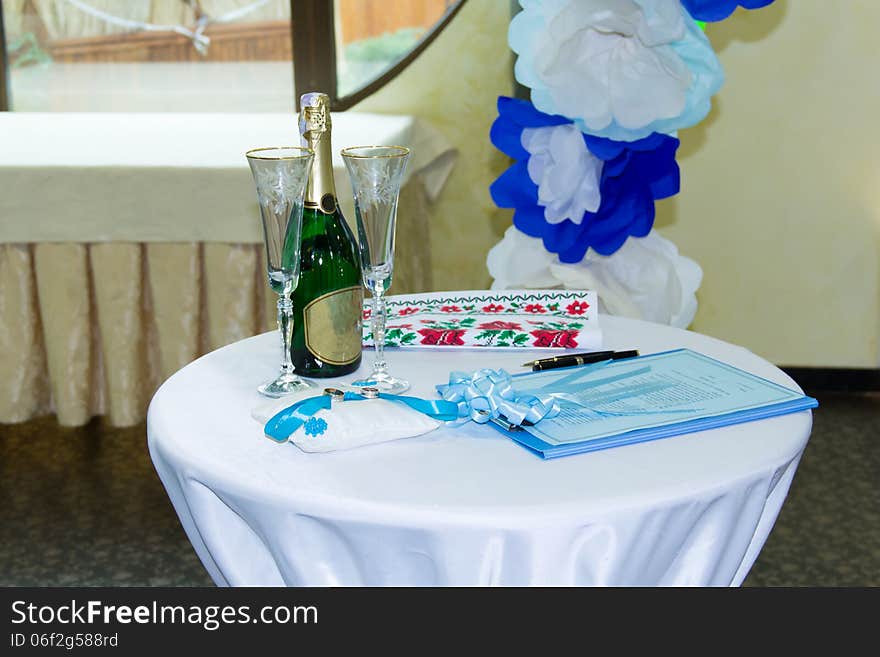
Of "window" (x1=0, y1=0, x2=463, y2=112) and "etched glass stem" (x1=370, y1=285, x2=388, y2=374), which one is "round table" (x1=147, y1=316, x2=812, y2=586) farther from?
"window" (x1=0, y1=0, x2=463, y2=112)

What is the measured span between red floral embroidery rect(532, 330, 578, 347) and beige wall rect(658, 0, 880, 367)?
1521 millimetres

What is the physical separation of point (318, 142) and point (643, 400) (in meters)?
0.39

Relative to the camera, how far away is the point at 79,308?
88.0 inches

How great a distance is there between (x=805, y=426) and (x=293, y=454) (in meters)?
0.46

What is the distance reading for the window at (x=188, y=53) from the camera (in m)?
2.85

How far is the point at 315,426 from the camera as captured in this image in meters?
0.92

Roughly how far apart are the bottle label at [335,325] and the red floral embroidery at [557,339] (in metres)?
0.22

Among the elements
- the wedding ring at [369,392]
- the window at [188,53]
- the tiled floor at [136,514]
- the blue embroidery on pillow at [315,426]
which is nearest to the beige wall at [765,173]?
the window at [188,53]

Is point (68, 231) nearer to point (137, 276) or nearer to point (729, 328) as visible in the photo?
point (137, 276)

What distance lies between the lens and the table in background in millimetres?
2123

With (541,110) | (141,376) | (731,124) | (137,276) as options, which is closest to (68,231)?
(137,276)

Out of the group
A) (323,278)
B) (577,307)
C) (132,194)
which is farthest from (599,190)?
(132,194)

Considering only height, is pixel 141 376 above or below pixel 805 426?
below

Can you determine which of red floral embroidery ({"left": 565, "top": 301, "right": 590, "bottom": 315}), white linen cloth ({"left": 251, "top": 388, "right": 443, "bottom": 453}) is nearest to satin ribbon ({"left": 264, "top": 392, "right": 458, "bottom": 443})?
white linen cloth ({"left": 251, "top": 388, "right": 443, "bottom": 453})
